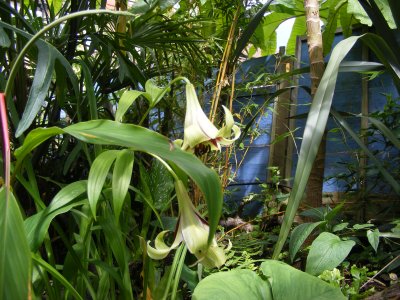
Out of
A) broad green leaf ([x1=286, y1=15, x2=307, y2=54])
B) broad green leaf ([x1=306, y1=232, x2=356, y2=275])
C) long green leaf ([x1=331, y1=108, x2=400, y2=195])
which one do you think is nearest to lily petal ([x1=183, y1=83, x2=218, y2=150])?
broad green leaf ([x1=306, y1=232, x2=356, y2=275])

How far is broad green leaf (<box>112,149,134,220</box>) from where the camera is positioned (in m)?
0.53

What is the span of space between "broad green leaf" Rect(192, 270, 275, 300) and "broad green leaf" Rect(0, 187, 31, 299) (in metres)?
0.35

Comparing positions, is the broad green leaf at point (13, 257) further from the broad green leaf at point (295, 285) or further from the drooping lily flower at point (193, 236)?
the broad green leaf at point (295, 285)

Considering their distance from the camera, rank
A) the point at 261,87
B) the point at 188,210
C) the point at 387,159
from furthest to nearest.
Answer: the point at 261,87 < the point at 387,159 < the point at 188,210

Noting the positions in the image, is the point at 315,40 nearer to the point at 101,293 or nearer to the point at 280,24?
the point at 101,293

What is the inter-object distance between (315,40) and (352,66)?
198mm

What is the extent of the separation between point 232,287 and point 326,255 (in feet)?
0.92

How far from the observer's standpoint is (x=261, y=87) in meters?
1.72

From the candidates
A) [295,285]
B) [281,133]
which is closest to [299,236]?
[295,285]

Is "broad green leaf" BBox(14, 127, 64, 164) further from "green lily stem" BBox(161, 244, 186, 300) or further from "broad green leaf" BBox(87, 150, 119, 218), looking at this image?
"green lily stem" BBox(161, 244, 186, 300)

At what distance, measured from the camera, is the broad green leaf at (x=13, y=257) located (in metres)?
0.32

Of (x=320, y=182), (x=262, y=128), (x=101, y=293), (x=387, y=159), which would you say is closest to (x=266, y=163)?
(x=262, y=128)

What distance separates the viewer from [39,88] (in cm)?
60

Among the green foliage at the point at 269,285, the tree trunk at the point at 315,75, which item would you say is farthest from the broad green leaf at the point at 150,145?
the tree trunk at the point at 315,75
